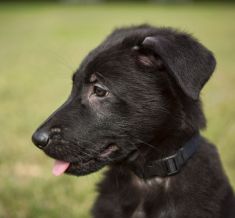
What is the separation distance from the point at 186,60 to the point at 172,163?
73cm

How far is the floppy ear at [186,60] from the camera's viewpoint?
352 cm

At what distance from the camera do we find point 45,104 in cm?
953

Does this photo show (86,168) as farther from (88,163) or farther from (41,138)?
(41,138)

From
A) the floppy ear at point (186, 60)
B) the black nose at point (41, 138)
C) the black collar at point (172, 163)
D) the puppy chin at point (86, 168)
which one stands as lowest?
the puppy chin at point (86, 168)

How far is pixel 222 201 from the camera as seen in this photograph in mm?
3842

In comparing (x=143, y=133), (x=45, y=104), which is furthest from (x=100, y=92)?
(x=45, y=104)

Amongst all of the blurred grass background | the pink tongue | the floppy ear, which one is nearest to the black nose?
the pink tongue

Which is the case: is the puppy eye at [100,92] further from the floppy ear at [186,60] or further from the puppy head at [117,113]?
the floppy ear at [186,60]

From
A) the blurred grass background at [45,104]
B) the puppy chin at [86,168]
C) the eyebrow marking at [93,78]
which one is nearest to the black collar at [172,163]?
the puppy chin at [86,168]

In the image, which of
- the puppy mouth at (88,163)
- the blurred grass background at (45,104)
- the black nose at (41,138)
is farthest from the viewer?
the blurred grass background at (45,104)

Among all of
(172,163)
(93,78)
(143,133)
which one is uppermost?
(93,78)

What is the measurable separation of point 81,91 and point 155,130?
0.60m

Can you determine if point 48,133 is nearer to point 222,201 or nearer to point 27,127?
point 222,201

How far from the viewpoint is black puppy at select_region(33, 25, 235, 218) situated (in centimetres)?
376
